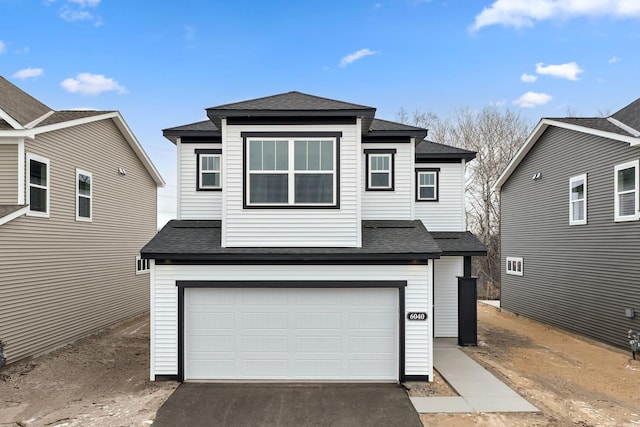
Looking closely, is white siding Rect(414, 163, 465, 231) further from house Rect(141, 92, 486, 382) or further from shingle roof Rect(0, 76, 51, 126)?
shingle roof Rect(0, 76, 51, 126)

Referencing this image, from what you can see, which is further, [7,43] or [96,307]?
[7,43]

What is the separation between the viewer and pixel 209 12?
1950cm

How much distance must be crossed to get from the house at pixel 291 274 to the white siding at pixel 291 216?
21 mm

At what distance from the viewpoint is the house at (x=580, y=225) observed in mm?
10680

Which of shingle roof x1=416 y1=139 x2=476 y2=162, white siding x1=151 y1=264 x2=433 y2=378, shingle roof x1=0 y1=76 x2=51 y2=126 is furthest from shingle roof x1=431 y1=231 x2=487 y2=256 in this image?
shingle roof x1=0 y1=76 x2=51 y2=126

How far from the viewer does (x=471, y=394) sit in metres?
7.32

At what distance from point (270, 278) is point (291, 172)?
2206 millimetres

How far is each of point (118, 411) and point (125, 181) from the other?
10460 millimetres

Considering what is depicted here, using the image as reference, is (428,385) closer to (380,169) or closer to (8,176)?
(380,169)

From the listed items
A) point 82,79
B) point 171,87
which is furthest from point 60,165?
point 82,79

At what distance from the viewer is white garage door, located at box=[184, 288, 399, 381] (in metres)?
8.02

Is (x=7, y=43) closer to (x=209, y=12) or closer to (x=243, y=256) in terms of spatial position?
(x=209, y=12)

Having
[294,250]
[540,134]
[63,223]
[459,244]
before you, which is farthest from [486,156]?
[63,223]

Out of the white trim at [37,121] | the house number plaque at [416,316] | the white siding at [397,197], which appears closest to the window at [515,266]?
the white siding at [397,197]
